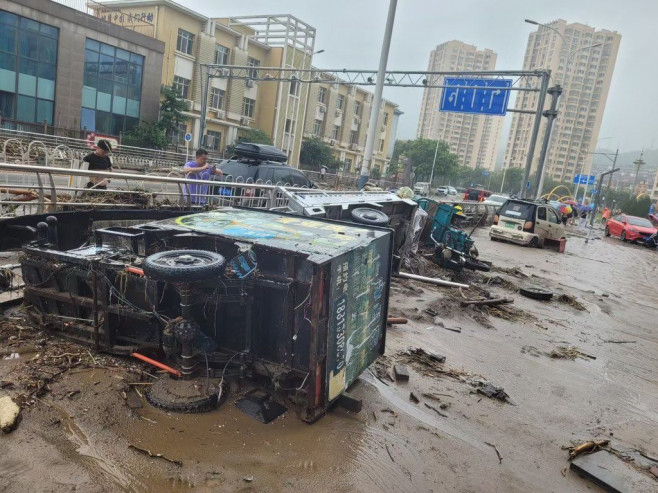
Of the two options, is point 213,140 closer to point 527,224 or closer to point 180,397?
point 527,224

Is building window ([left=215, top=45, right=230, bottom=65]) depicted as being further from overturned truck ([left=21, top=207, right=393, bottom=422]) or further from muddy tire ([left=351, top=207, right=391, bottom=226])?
overturned truck ([left=21, top=207, right=393, bottom=422])

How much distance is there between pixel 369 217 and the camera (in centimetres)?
793

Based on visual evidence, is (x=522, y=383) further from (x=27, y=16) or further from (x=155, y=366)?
(x=27, y=16)

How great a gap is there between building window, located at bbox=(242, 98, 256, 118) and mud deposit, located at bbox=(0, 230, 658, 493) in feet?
130

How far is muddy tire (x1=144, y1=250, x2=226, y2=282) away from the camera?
3.26 m

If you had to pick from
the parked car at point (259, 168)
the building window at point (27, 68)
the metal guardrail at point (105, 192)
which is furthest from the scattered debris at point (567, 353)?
the building window at point (27, 68)

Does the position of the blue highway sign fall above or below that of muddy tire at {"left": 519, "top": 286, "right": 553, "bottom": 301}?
above

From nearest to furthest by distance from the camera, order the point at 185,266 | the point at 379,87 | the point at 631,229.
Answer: the point at 185,266
the point at 379,87
the point at 631,229

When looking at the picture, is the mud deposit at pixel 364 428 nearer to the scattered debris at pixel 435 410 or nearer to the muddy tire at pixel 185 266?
the scattered debris at pixel 435 410

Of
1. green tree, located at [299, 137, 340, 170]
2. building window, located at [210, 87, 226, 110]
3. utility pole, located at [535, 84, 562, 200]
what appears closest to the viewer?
utility pole, located at [535, 84, 562, 200]

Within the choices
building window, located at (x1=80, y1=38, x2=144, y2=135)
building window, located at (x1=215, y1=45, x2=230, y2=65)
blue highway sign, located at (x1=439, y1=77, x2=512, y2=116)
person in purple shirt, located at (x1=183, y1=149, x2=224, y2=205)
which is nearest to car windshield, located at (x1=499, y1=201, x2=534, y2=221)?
blue highway sign, located at (x1=439, y1=77, x2=512, y2=116)

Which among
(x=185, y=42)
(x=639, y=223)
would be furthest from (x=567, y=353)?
(x=185, y=42)

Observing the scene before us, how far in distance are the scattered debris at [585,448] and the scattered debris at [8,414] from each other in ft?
13.8

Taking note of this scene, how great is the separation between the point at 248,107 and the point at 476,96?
28.7 m
